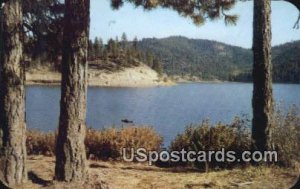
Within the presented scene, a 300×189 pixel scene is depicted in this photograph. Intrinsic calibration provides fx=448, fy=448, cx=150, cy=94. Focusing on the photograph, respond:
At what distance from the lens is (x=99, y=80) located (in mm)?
89750

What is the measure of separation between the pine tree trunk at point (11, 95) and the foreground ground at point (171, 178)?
1.48 ft

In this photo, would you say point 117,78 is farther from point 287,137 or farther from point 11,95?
point 11,95

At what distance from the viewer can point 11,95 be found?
6945 millimetres

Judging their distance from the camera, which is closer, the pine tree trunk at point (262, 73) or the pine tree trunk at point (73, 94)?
the pine tree trunk at point (73, 94)

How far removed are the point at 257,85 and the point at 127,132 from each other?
3.50 metres

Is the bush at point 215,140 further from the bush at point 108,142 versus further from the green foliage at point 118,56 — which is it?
the green foliage at point 118,56

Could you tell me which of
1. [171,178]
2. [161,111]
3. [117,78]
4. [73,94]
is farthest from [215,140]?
[117,78]

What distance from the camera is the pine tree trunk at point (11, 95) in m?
6.96

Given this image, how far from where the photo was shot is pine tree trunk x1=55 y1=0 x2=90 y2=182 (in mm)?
7090

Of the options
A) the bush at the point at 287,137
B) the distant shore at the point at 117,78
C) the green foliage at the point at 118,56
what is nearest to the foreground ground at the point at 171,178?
the bush at the point at 287,137

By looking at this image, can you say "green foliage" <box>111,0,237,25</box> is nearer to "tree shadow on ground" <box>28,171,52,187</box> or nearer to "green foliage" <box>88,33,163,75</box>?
"tree shadow on ground" <box>28,171,52,187</box>

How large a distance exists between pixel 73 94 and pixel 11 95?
95 cm

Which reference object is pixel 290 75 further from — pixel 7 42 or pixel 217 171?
pixel 7 42

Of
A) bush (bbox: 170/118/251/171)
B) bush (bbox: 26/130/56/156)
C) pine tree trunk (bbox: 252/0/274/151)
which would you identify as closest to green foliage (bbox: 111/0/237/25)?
pine tree trunk (bbox: 252/0/274/151)
